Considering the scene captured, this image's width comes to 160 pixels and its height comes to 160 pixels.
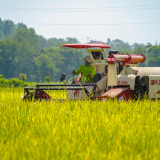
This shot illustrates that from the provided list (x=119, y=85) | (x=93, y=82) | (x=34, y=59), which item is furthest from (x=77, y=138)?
(x=34, y=59)

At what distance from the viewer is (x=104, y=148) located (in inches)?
164

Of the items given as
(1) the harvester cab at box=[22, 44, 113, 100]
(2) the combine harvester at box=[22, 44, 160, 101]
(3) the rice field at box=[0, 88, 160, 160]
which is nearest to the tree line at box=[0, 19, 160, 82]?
(1) the harvester cab at box=[22, 44, 113, 100]

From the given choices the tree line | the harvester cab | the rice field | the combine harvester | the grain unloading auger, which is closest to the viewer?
the rice field

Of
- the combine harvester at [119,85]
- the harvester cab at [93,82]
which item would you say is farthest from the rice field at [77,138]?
the harvester cab at [93,82]

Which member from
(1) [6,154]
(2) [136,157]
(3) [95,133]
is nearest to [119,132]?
(3) [95,133]

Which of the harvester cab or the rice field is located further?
the harvester cab

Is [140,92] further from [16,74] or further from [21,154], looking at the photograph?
[16,74]

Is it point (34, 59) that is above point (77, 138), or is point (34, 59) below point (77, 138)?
below

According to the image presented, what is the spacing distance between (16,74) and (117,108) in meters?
108

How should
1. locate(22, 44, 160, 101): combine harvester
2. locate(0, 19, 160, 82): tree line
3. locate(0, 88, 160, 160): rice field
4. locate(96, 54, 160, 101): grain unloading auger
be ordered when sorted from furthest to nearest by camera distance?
locate(0, 19, 160, 82): tree line
locate(96, 54, 160, 101): grain unloading auger
locate(22, 44, 160, 101): combine harvester
locate(0, 88, 160, 160): rice field

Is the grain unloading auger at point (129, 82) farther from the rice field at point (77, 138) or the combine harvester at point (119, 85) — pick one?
the rice field at point (77, 138)

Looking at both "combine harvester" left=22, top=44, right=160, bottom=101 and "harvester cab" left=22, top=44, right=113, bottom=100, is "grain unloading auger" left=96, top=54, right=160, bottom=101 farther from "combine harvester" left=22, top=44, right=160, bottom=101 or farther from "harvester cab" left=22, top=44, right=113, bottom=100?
"harvester cab" left=22, top=44, right=113, bottom=100

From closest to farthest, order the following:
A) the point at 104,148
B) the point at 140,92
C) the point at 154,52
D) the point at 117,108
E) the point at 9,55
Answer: the point at 104,148 < the point at 117,108 < the point at 140,92 < the point at 9,55 < the point at 154,52

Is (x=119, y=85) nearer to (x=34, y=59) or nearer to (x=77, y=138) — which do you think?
(x=77, y=138)
